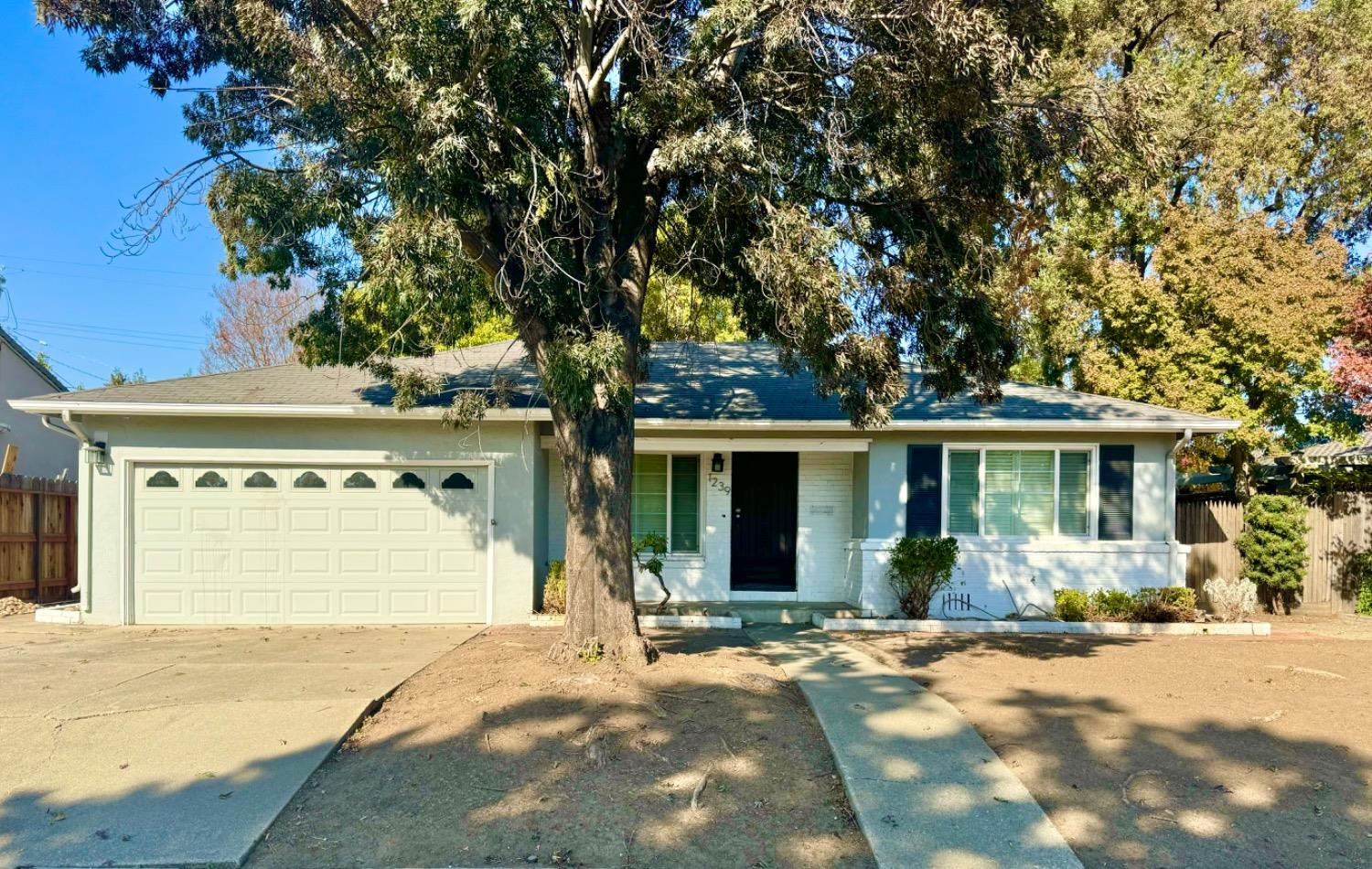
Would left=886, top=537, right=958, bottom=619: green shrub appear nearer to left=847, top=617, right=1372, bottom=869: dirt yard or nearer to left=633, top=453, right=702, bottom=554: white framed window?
left=847, top=617, right=1372, bottom=869: dirt yard

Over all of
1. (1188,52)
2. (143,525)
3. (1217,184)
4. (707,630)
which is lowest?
(707,630)

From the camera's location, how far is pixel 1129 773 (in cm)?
573

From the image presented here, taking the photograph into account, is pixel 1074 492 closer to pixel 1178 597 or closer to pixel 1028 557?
pixel 1028 557

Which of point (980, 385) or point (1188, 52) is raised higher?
point (1188, 52)

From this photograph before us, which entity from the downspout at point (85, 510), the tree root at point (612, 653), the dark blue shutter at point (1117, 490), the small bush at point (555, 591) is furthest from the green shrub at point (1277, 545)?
the downspout at point (85, 510)

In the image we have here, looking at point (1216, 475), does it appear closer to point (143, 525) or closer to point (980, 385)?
point (980, 385)

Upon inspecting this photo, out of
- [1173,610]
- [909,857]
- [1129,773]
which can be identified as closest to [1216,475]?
[1173,610]

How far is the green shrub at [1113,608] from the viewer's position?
38.6ft

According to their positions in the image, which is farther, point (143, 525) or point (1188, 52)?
point (1188, 52)

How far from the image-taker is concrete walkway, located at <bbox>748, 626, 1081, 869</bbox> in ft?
15.4

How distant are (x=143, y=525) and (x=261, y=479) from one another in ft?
5.24

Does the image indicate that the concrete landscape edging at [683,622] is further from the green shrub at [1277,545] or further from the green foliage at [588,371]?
the green shrub at [1277,545]

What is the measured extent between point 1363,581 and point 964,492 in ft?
21.5

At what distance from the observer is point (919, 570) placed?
37.7 ft
